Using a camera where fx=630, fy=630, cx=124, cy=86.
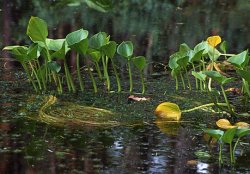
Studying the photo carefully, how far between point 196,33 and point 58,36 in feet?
3.84

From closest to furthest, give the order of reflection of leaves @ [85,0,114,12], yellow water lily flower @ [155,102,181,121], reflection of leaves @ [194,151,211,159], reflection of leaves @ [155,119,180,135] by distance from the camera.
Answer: reflection of leaves @ [194,151,211,159] < reflection of leaves @ [155,119,180,135] < yellow water lily flower @ [155,102,181,121] < reflection of leaves @ [85,0,114,12]

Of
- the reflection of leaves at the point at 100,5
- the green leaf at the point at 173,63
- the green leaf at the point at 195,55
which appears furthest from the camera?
the reflection of leaves at the point at 100,5

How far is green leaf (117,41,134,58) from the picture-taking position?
2756 millimetres

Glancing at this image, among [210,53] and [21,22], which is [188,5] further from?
[210,53]

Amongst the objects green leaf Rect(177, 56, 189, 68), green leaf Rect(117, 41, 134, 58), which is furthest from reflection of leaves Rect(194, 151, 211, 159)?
green leaf Rect(117, 41, 134, 58)

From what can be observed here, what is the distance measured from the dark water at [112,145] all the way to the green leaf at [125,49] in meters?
0.24

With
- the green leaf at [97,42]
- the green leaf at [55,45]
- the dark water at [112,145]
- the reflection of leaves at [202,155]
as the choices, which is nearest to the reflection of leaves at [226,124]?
the dark water at [112,145]

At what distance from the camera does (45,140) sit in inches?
81.9

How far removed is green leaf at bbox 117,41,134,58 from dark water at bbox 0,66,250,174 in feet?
0.77

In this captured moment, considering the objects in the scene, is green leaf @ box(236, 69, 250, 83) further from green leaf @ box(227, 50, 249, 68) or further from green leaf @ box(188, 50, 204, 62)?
green leaf @ box(188, 50, 204, 62)

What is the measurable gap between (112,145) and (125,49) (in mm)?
799

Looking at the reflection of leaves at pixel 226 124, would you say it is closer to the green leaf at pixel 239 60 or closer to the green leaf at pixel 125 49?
the green leaf at pixel 239 60

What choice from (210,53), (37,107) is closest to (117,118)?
(37,107)

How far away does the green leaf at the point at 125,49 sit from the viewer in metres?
2.76
